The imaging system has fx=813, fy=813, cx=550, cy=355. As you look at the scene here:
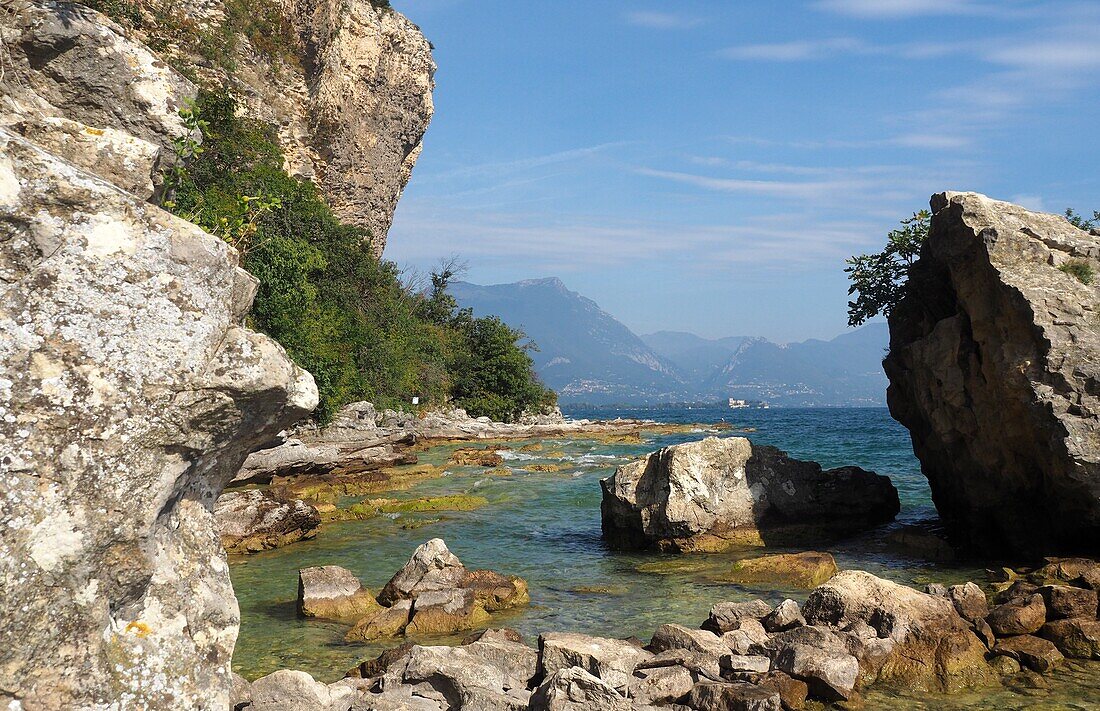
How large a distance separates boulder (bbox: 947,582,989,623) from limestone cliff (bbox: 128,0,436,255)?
140ft

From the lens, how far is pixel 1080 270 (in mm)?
14438

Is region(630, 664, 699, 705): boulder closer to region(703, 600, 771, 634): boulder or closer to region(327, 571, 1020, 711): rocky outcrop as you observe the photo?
region(327, 571, 1020, 711): rocky outcrop

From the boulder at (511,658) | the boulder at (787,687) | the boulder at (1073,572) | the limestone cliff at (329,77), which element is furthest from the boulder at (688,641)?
the limestone cliff at (329,77)

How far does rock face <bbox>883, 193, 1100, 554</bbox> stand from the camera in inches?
522

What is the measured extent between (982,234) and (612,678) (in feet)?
37.2

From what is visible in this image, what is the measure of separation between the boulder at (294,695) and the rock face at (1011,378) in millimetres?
11615

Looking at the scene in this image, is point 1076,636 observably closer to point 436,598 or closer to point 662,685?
point 662,685

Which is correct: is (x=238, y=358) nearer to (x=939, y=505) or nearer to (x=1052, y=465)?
(x=1052, y=465)

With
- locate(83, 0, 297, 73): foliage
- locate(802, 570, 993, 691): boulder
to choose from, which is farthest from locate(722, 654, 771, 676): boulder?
locate(83, 0, 297, 73): foliage

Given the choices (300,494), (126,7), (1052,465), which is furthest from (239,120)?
(1052,465)

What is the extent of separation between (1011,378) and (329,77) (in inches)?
1878

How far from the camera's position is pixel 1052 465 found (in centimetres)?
1387

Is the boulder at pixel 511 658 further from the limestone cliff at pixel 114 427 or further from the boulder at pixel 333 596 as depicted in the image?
the limestone cliff at pixel 114 427

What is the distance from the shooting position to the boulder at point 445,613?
38.4ft
